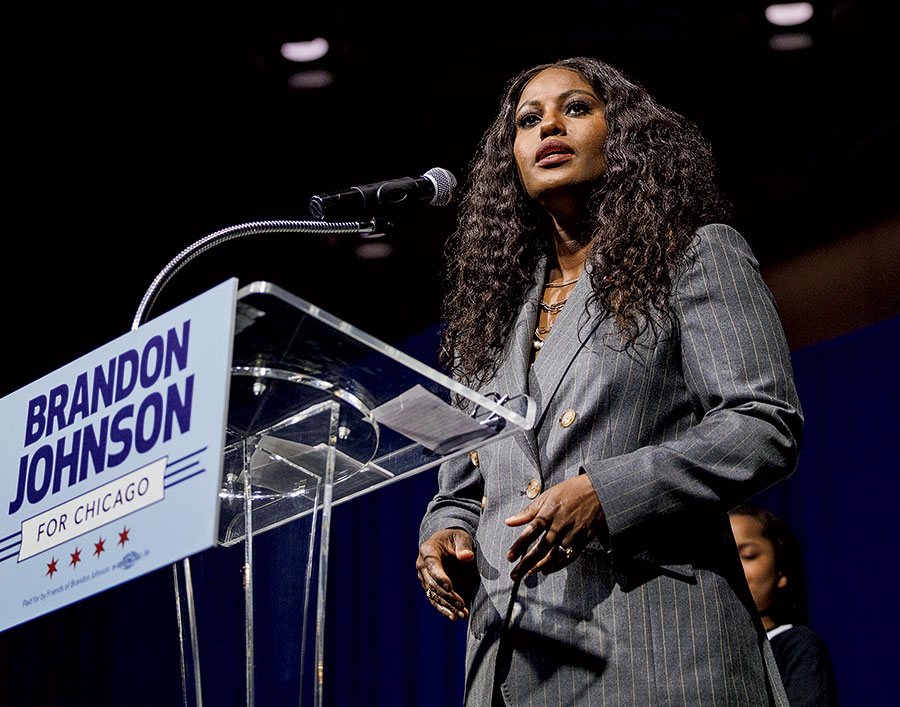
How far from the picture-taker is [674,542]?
137cm

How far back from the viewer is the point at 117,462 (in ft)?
3.75

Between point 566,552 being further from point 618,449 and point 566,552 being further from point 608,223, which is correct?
point 608,223

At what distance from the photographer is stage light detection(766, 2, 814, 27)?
3879mm

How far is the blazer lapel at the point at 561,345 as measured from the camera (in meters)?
1.51

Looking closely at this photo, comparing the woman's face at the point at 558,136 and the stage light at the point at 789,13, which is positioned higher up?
the stage light at the point at 789,13

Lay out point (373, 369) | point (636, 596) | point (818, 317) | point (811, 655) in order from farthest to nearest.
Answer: point (818, 317), point (811, 655), point (636, 596), point (373, 369)

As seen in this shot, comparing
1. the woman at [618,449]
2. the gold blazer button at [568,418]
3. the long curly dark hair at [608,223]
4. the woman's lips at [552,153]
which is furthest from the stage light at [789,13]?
the gold blazer button at [568,418]

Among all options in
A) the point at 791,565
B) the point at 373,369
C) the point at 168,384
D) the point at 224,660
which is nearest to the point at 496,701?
the point at 224,660

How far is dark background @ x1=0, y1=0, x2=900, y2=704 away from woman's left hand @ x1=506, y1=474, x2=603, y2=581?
8.49ft

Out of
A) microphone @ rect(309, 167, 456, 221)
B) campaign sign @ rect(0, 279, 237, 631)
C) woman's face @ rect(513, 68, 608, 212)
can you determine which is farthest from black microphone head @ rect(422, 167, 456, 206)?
campaign sign @ rect(0, 279, 237, 631)

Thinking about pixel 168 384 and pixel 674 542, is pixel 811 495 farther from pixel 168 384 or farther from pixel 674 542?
pixel 168 384

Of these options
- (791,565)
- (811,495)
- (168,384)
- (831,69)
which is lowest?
(168,384)

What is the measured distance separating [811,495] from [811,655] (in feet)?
4.97

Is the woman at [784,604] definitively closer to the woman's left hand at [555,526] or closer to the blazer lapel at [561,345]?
the blazer lapel at [561,345]
